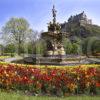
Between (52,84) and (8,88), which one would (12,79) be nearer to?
(8,88)

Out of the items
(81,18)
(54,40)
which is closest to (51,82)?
(54,40)

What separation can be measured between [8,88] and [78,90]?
2318 millimetres

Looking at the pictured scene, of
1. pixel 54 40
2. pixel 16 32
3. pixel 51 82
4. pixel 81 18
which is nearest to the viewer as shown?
pixel 51 82

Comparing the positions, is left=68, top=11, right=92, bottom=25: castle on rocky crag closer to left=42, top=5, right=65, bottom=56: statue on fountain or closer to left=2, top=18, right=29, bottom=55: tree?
left=2, top=18, right=29, bottom=55: tree

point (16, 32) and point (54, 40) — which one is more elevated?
point (16, 32)

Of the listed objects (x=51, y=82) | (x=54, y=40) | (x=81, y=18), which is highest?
(x=81, y=18)

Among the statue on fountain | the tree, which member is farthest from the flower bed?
the tree

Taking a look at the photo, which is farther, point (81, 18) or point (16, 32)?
point (81, 18)

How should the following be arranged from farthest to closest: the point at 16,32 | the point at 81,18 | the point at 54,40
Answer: the point at 81,18, the point at 16,32, the point at 54,40

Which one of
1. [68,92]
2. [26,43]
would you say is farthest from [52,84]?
[26,43]

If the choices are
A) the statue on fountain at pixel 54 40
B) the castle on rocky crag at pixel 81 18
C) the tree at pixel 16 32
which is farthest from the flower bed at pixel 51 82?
the castle on rocky crag at pixel 81 18

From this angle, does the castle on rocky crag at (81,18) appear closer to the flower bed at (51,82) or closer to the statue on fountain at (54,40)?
the statue on fountain at (54,40)

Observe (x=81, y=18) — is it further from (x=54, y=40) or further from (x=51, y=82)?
(x=51, y=82)

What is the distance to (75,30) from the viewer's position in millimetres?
99688
